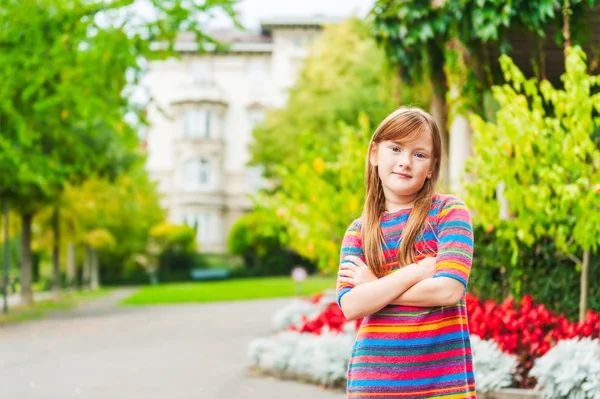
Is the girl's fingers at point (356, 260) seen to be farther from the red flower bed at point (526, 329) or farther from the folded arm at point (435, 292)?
the red flower bed at point (526, 329)

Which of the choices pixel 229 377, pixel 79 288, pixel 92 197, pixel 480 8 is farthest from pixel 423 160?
pixel 79 288

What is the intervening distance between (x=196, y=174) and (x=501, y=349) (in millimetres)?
46408

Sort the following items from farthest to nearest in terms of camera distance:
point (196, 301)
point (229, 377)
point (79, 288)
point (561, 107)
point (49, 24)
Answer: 1. point (79, 288)
2. point (196, 301)
3. point (49, 24)
4. point (229, 377)
5. point (561, 107)

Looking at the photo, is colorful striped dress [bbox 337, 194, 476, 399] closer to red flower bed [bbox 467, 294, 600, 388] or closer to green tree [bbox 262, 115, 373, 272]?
red flower bed [bbox 467, 294, 600, 388]

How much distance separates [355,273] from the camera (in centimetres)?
255

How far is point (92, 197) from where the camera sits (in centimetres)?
2691

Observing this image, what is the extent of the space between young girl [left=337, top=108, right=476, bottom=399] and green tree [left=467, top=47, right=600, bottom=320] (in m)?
3.67

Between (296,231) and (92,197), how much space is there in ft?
54.0

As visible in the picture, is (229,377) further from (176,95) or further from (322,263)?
(176,95)

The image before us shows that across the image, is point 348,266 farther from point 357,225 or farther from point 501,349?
point 501,349

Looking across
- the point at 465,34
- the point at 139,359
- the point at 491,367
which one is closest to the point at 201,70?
the point at 139,359

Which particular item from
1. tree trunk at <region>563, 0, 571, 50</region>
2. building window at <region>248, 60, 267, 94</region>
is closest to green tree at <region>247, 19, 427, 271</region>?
tree trunk at <region>563, 0, 571, 50</region>

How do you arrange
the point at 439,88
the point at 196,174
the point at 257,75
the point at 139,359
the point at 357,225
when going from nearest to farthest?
the point at 357,225 → the point at 439,88 → the point at 139,359 → the point at 196,174 → the point at 257,75

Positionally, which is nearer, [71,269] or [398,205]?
[398,205]
